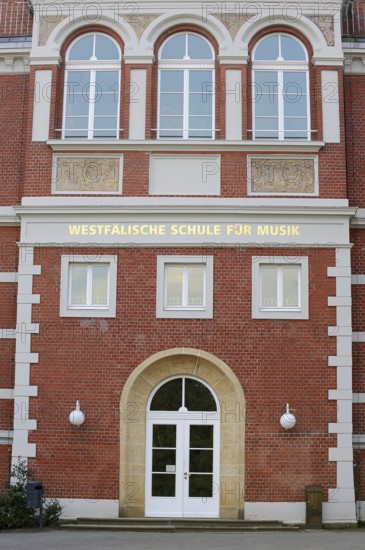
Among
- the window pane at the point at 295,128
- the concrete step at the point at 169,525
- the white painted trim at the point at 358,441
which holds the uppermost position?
the window pane at the point at 295,128

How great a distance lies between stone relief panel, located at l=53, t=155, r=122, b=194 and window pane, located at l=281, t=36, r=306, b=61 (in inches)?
170

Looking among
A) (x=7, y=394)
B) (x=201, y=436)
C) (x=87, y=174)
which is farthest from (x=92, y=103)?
(x=201, y=436)

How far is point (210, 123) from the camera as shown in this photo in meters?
17.1

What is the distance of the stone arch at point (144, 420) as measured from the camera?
621 inches

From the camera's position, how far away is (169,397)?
1639 centimetres

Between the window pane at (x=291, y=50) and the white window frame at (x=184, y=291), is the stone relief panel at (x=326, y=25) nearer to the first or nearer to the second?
the window pane at (x=291, y=50)

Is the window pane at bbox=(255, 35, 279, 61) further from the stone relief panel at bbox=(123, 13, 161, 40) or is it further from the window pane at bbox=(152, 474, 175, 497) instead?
the window pane at bbox=(152, 474, 175, 497)

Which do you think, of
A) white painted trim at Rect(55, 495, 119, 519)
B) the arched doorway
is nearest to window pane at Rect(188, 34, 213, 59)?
the arched doorway

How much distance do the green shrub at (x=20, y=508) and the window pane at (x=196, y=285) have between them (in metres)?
4.80

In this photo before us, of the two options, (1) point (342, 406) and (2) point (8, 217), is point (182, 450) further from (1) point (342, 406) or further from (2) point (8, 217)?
(2) point (8, 217)

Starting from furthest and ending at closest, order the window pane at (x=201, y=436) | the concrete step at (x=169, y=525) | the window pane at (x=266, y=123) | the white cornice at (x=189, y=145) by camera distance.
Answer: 1. the window pane at (x=266, y=123)
2. the white cornice at (x=189, y=145)
3. the window pane at (x=201, y=436)
4. the concrete step at (x=169, y=525)

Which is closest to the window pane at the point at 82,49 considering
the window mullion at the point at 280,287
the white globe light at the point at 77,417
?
the window mullion at the point at 280,287

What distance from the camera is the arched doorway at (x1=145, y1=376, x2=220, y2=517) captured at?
52.2 ft
